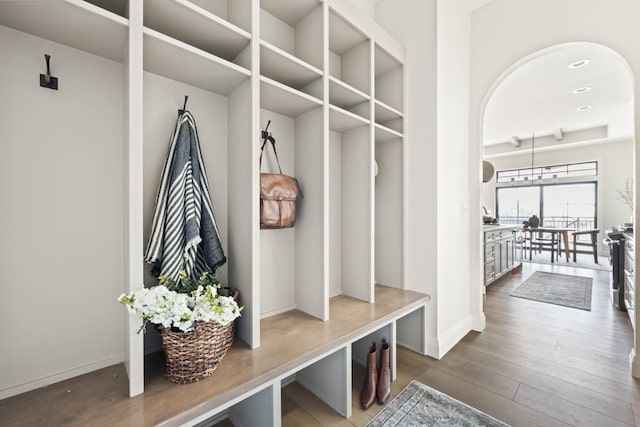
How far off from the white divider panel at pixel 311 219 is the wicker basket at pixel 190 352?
0.78m

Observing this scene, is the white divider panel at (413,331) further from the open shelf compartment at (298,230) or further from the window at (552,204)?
the window at (552,204)

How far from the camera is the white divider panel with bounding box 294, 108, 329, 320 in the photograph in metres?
1.77

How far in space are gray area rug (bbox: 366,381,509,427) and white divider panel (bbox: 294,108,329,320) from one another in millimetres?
662

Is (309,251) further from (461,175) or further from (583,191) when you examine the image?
(583,191)

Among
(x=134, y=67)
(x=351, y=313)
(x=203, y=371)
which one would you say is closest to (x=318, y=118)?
(x=134, y=67)

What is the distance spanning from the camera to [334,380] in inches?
65.0

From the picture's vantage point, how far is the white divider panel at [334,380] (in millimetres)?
1588

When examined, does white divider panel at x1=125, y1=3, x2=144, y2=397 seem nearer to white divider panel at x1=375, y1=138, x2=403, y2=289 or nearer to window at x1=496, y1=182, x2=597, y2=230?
white divider panel at x1=375, y1=138, x2=403, y2=289

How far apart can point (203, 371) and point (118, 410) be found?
0.29 meters

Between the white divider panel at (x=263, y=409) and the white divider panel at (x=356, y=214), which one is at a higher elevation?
the white divider panel at (x=356, y=214)

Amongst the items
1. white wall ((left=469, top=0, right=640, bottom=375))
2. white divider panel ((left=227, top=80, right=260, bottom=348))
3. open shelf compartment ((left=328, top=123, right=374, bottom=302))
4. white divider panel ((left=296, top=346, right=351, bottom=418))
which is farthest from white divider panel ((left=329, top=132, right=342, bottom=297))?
white wall ((left=469, top=0, right=640, bottom=375))

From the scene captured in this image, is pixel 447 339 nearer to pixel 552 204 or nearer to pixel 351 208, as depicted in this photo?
pixel 351 208

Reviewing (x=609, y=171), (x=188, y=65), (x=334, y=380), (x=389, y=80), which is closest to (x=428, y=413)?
(x=334, y=380)

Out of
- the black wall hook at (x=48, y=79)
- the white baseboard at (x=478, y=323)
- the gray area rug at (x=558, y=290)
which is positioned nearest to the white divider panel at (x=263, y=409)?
the black wall hook at (x=48, y=79)
